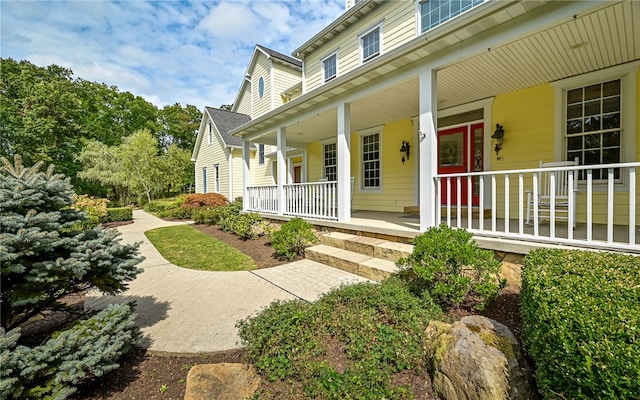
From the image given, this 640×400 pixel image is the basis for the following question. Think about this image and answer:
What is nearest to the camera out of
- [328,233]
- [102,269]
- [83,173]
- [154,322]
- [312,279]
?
[102,269]

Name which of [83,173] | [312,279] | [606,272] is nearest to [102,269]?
[312,279]

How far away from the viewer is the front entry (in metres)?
6.21

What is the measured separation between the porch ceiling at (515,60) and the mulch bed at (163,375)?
3.41 m

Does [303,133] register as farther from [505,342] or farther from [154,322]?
[505,342]

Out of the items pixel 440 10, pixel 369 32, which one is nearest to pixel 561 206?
pixel 440 10

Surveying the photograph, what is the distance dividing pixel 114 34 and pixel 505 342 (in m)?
10.3

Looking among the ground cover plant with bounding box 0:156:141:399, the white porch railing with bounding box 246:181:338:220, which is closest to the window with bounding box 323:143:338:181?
the white porch railing with bounding box 246:181:338:220

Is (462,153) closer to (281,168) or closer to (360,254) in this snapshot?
(360,254)

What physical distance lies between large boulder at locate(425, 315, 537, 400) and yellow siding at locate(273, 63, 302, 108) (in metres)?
13.3

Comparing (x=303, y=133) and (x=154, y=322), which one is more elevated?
(x=303, y=133)

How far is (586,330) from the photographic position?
136cm

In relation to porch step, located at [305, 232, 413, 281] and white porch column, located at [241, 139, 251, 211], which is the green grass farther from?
white porch column, located at [241, 139, 251, 211]

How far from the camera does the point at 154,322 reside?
3.13 meters

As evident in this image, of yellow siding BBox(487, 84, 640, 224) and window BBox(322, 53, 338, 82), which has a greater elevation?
window BBox(322, 53, 338, 82)
